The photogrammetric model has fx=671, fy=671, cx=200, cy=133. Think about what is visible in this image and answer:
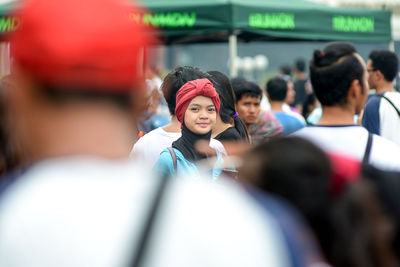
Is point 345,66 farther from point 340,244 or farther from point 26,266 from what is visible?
point 26,266

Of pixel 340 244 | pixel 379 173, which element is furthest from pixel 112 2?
pixel 379 173

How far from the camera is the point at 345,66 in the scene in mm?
2922

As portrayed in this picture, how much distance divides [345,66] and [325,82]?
4.3 inches

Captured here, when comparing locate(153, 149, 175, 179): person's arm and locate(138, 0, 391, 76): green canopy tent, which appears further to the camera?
locate(138, 0, 391, 76): green canopy tent

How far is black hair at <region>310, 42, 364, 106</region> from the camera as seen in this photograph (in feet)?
9.55

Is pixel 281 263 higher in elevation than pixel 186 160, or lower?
higher

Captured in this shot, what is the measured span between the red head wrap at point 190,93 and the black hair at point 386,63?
209 centimetres

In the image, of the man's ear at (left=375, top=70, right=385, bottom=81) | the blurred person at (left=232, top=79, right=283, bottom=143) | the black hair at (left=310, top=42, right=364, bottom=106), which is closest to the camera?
the black hair at (left=310, top=42, right=364, bottom=106)

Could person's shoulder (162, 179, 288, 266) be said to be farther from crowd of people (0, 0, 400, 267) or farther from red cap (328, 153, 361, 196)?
red cap (328, 153, 361, 196)

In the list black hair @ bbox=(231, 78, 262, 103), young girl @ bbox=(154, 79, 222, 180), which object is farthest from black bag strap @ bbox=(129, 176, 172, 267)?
black hair @ bbox=(231, 78, 262, 103)

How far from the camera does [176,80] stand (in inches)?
172

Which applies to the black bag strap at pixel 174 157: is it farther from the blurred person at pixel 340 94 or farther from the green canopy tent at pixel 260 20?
the green canopy tent at pixel 260 20

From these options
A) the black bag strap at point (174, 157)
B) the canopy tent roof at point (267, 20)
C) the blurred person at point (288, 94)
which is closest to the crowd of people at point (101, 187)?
the black bag strap at point (174, 157)

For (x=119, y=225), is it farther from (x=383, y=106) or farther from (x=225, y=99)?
(x=383, y=106)
